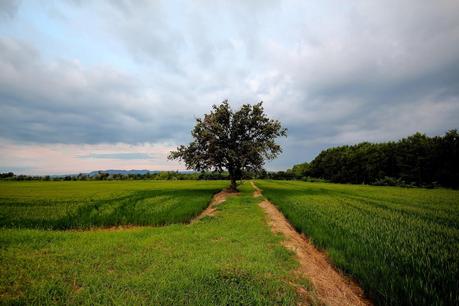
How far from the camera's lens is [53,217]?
12984 millimetres

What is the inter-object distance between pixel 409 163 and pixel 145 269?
3168 inches

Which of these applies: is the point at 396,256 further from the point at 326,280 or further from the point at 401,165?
the point at 401,165

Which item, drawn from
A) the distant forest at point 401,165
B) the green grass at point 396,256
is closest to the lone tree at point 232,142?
the distant forest at point 401,165

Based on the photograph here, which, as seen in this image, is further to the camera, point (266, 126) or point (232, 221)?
point (266, 126)

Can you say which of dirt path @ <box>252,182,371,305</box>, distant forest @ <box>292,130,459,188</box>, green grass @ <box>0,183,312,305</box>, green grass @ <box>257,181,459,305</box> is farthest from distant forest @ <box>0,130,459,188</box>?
green grass @ <box>0,183,312,305</box>

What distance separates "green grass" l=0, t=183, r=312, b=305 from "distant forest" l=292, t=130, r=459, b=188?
70.4 meters

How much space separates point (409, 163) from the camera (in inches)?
2485

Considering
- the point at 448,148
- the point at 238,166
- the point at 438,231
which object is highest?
the point at 448,148

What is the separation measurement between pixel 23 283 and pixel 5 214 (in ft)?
41.3

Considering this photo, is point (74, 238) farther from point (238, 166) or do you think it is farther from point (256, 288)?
point (238, 166)

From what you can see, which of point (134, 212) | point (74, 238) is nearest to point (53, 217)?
point (134, 212)

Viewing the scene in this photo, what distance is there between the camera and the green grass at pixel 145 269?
4.40 meters

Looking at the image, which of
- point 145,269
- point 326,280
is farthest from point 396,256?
point 145,269

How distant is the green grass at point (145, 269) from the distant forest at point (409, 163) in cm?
7037
